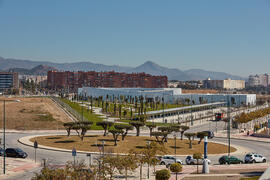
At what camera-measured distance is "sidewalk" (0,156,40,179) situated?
40153 mm

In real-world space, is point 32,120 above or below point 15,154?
above

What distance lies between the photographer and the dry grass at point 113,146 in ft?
186

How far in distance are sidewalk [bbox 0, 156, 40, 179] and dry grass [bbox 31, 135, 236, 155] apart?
1081 cm

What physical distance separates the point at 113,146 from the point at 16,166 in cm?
1771

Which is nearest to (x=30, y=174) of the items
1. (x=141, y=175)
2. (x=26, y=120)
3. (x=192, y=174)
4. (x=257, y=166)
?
(x=141, y=175)

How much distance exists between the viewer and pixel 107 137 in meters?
67.2

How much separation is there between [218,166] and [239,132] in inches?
1695

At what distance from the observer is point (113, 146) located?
57906 millimetres

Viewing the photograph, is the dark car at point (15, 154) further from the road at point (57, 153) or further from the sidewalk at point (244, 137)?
the sidewalk at point (244, 137)

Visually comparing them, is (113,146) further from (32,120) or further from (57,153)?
(32,120)

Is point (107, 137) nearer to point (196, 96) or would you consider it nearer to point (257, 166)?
point (257, 166)

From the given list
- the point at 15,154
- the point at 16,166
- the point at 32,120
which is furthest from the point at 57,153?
the point at 32,120

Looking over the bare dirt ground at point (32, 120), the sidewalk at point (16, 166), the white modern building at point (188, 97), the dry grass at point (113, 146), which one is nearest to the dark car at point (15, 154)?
the sidewalk at point (16, 166)

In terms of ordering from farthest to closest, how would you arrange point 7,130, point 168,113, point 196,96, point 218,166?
1. point 196,96
2. point 168,113
3. point 7,130
4. point 218,166
